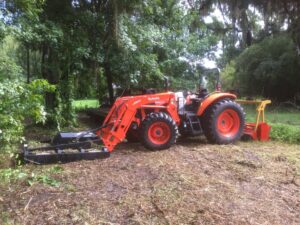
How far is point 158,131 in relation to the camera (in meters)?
7.34

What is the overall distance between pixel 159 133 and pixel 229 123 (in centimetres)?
173

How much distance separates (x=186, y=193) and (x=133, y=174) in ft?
3.68

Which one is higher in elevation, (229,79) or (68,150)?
(229,79)

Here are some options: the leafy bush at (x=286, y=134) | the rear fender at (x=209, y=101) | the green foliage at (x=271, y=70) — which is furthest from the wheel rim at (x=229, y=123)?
the green foliage at (x=271, y=70)

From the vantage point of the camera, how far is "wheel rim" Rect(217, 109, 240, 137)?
Result: 818cm

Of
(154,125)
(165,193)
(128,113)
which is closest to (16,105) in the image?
(165,193)

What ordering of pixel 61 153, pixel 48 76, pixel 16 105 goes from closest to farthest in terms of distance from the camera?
pixel 16 105
pixel 61 153
pixel 48 76

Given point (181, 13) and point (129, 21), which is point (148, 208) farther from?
point (181, 13)

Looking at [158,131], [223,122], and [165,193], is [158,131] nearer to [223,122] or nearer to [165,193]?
[223,122]

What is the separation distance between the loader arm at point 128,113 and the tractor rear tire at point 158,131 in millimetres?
242

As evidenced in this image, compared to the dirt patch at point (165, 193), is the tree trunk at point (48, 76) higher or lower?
A: higher

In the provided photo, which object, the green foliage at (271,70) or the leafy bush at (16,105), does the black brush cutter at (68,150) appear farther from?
the green foliage at (271,70)

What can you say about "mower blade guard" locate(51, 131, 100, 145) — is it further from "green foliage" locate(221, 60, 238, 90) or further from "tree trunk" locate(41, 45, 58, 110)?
"green foliage" locate(221, 60, 238, 90)

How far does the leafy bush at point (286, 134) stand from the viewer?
8.59 metres
